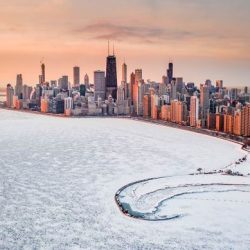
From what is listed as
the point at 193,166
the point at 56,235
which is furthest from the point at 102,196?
the point at 193,166

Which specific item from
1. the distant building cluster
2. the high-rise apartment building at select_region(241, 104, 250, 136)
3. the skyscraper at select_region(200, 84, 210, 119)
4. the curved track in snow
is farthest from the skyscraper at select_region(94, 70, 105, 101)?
the curved track in snow

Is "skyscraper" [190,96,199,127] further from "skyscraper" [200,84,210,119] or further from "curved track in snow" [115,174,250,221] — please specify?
"curved track in snow" [115,174,250,221]

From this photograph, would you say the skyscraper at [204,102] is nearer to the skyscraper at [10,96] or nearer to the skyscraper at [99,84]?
the skyscraper at [99,84]

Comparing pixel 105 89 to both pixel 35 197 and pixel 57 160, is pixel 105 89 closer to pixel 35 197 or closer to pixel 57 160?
pixel 57 160

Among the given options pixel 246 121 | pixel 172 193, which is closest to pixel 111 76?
pixel 246 121

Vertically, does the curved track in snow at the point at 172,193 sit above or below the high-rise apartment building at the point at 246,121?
below

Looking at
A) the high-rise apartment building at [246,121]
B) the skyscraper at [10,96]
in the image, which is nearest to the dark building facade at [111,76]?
the skyscraper at [10,96]

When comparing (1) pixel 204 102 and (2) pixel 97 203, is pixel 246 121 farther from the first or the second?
(2) pixel 97 203
